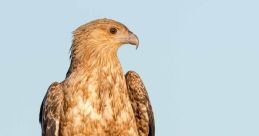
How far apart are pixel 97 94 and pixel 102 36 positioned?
4.09ft

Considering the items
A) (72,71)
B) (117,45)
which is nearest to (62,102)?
(72,71)

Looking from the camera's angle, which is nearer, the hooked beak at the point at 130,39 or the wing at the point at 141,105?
the hooked beak at the point at 130,39

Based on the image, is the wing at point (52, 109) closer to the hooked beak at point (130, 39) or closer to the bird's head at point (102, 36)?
the bird's head at point (102, 36)

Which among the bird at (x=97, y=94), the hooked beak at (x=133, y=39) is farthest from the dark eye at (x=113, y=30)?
the hooked beak at (x=133, y=39)

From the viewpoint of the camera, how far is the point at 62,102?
12.5 m

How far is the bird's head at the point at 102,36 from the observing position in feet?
42.3

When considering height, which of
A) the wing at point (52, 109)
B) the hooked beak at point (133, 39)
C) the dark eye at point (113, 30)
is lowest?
the wing at point (52, 109)

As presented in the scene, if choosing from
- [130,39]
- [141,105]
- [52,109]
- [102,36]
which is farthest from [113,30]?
[52,109]

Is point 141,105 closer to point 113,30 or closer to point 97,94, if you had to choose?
point 97,94

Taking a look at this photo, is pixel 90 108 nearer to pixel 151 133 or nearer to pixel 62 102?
pixel 62 102

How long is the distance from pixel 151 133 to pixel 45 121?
2.06 meters

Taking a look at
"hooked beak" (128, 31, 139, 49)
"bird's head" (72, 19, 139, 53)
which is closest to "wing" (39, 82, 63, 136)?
"bird's head" (72, 19, 139, 53)

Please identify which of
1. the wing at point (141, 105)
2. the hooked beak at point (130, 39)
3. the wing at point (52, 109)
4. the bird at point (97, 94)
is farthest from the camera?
the wing at point (141, 105)

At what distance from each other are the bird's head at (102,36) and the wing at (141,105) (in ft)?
2.82
